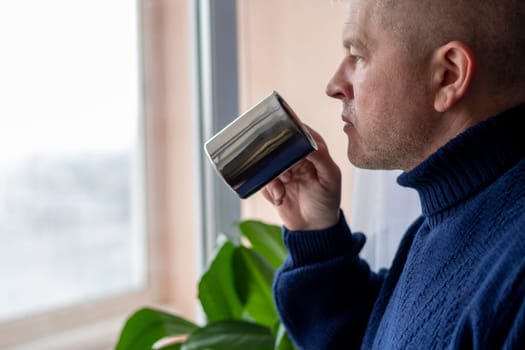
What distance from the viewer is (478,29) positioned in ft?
2.14

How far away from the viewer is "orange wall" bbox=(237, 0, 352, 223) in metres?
1.16

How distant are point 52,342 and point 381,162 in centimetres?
101

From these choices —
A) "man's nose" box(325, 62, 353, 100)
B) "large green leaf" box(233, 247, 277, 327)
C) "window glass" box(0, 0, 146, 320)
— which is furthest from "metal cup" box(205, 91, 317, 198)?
"window glass" box(0, 0, 146, 320)

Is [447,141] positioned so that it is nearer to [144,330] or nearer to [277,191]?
[277,191]

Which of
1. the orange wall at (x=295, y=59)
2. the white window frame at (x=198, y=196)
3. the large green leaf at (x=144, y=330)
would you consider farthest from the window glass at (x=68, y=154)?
the large green leaf at (x=144, y=330)

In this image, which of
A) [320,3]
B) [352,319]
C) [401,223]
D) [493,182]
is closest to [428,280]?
[493,182]

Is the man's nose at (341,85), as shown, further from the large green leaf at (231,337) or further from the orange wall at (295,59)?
the large green leaf at (231,337)

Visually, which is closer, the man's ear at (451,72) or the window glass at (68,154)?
the man's ear at (451,72)

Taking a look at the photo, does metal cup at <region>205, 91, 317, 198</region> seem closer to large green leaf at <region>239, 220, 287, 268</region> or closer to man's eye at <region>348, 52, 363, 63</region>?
man's eye at <region>348, 52, 363, 63</region>

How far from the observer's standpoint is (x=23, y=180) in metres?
1.38

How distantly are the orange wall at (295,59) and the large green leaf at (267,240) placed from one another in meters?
0.17

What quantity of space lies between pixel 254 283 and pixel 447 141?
0.52 m

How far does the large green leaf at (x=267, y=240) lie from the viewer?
3.64 ft

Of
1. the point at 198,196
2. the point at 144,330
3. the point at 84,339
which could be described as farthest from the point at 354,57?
the point at 84,339
